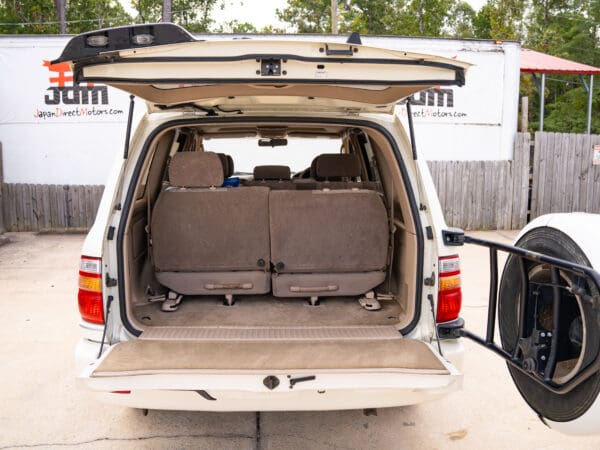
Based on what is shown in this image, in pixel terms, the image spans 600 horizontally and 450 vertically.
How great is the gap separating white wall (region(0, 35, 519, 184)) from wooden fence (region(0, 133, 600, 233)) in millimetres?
335

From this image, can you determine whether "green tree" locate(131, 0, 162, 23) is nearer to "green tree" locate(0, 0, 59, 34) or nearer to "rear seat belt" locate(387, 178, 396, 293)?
"green tree" locate(0, 0, 59, 34)

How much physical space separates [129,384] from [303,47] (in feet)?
5.15

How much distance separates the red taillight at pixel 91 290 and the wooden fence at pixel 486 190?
833cm

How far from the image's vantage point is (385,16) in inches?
1348

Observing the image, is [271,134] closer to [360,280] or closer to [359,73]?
[360,280]

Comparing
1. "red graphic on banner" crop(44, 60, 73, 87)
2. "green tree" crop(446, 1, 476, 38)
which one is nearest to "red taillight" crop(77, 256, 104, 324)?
"red graphic on banner" crop(44, 60, 73, 87)

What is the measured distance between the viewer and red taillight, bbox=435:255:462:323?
279 cm

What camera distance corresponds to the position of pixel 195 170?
354 cm

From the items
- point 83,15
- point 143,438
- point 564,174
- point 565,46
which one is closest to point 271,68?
point 143,438

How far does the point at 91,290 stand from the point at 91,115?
802 centimetres

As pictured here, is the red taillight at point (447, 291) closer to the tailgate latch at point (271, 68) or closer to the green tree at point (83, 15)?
the tailgate latch at point (271, 68)

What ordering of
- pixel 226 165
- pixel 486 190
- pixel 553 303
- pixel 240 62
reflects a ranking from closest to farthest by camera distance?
pixel 240 62 → pixel 553 303 → pixel 226 165 → pixel 486 190

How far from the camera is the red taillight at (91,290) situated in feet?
8.93

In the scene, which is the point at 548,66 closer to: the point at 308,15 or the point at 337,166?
the point at 337,166
